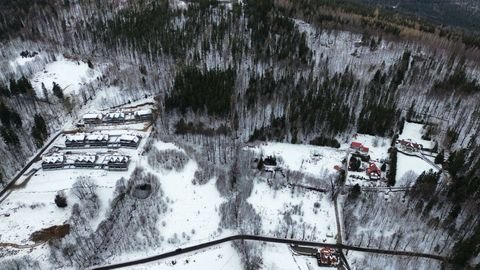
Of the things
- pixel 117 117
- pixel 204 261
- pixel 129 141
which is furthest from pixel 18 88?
pixel 204 261

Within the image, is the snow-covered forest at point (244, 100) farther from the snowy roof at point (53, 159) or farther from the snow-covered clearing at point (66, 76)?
the snowy roof at point (53, 159)

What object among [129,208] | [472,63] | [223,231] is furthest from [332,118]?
[472,63]

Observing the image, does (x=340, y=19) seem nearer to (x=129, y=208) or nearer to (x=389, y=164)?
(x=389, y=164)

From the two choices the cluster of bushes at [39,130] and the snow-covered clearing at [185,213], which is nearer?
the snow-covered clearing at [185,213]

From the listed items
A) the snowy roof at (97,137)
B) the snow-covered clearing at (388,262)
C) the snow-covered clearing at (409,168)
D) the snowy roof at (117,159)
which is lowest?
the snow-covered clearing at (388,262)

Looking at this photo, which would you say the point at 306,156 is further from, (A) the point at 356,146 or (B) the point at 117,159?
(B) the point at 117,159

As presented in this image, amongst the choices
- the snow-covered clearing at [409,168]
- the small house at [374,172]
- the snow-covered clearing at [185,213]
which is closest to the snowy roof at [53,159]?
the snow-covered clearing at [185,213]

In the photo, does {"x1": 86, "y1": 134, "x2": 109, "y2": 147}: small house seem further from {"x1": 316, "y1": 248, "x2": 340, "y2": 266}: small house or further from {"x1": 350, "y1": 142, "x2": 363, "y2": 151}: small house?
{"x1": 350, "y1": 142, "x2": 363, "y2": 151}: small house
